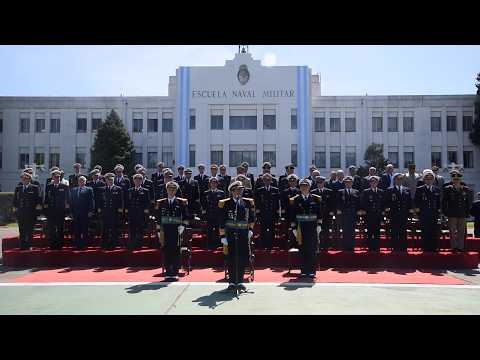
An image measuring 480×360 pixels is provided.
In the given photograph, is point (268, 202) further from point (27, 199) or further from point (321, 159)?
point (321, 159)

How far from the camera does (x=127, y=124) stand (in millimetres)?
49531

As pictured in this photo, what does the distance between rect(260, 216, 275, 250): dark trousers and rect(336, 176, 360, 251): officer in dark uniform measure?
1870 mm

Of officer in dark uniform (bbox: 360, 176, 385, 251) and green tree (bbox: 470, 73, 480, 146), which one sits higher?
green tree (bbox: 470, 73, 480, 146)

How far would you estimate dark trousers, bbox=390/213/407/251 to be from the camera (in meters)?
12.0

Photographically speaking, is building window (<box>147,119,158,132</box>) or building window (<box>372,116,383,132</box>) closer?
building window (<box>372,116,383,132</box>)

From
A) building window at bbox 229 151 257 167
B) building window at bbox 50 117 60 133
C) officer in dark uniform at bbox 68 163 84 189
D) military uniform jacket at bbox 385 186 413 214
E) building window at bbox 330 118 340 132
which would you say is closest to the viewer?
military uniform jacket at bbox 385 186 413 214

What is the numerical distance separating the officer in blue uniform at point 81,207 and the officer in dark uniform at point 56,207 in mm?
227

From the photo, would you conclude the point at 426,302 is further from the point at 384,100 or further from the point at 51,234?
the point at 384,100

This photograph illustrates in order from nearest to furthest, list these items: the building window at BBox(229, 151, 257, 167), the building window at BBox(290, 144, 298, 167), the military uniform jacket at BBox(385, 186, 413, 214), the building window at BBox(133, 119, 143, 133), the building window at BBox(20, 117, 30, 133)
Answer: the military uniform jacket at BBox(385, 186, 413, 214)
the building window at BBox(290, 144, 298, 167)
the building window at BBox(229, 151, 257, 167)
the building window at BBox(133, 119, 143, 133)
the building window at BBox(20, 117, 30, 133)

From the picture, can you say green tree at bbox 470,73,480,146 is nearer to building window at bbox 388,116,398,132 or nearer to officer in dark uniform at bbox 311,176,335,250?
building window at bbox 388,116,398,132

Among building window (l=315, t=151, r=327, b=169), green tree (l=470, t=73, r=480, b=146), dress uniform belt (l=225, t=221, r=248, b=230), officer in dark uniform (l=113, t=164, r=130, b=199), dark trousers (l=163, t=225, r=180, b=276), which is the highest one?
green tree (l=470, t=73, r=480, b=146)

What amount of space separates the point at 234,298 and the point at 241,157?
39314 mm

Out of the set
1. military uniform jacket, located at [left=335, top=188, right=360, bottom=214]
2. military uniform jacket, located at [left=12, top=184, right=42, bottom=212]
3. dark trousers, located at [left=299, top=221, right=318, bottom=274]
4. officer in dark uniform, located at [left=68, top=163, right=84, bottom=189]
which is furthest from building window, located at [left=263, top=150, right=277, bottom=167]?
dark trousers, located at [left=299, top=221, right=318, bottom=274]
